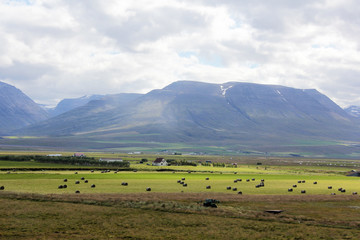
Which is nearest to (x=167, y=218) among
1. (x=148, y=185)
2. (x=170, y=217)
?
(x=170, y=217)

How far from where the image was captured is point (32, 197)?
1863 inches

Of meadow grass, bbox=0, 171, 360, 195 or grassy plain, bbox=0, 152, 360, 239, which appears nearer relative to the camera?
grassy plain, bbox=0, 152, 360, 239

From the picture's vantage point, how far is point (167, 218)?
1540 inches

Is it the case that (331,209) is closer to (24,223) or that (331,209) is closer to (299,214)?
(299,214)

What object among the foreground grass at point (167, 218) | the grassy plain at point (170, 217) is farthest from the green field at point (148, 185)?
the foreground grass at point (167, 218)

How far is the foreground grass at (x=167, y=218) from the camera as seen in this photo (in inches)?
1291

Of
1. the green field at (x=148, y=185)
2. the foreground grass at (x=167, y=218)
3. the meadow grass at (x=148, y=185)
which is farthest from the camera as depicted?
the green field at (x=148, y=185)

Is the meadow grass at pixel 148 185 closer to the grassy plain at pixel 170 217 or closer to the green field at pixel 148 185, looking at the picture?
the green field at pixel 148 185

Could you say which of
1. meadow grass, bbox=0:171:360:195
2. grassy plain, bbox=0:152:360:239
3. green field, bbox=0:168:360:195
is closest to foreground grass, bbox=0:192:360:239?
grassy plain, bbox=0:152:360:239

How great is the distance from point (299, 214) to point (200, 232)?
1402 cm

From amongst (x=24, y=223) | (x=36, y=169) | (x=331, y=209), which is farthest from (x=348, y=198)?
(x=36, y=169)

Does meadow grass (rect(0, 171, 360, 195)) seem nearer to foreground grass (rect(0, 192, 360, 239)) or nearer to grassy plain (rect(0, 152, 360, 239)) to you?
grassy plain (rect(0, 152, 360, 239))

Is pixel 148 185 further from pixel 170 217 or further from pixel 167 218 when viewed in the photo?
pixel 167 218

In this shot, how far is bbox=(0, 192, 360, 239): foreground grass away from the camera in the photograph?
1291 inches
